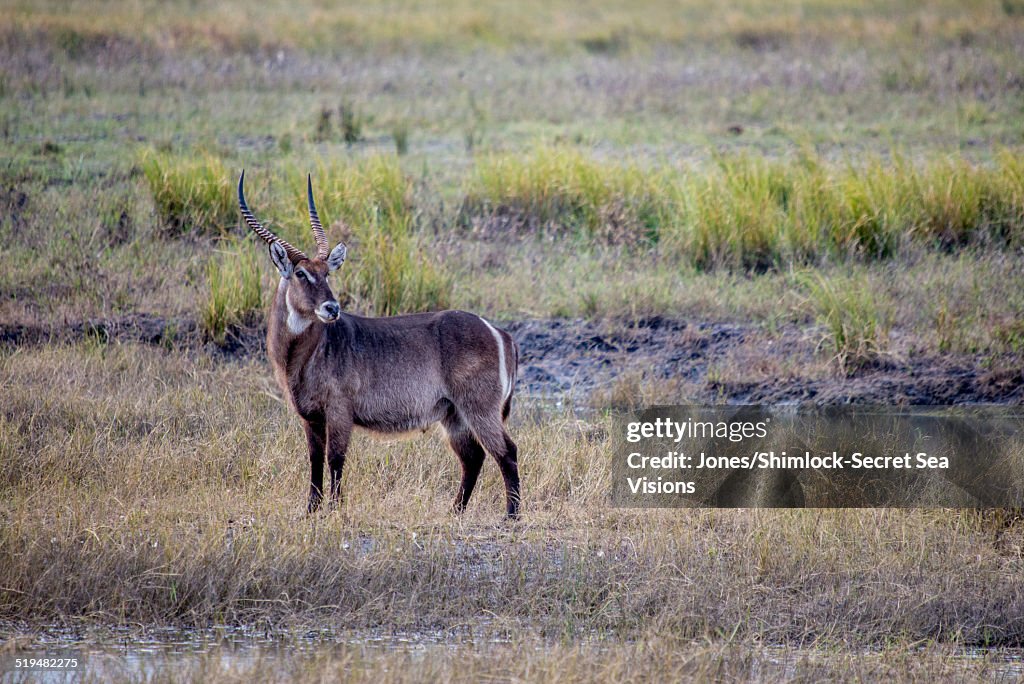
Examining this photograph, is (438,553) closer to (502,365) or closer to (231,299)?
(502,365)

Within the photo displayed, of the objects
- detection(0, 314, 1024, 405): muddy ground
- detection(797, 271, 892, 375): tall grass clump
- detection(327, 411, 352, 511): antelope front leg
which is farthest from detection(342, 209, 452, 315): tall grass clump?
detection(327, 411, 352, 511): antelope front leg

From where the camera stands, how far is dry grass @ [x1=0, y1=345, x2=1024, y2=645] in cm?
527

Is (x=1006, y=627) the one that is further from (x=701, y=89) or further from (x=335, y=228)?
(x=701, y=89)

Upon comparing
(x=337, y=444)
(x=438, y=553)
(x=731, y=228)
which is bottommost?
(x=438, y=553)

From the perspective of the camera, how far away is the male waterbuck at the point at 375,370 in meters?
5.92

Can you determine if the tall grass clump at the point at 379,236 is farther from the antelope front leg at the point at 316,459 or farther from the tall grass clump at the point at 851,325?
the antelope front leg at the point at 316,459

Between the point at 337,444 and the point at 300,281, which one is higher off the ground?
the point at 300,281

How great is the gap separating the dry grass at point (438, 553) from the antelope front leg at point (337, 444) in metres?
0.13

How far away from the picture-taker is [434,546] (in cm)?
571

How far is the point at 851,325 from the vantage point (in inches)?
342

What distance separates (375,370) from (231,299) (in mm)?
3193

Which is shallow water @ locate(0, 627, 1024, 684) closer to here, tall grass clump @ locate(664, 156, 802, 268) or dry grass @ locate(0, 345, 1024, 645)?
dry grass @ locate(0, 345, 1024, 645)

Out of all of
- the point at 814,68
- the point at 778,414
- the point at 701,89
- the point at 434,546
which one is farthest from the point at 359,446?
the point at 814,68

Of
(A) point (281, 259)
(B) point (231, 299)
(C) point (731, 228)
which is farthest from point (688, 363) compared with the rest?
(A) point (281, 259)
